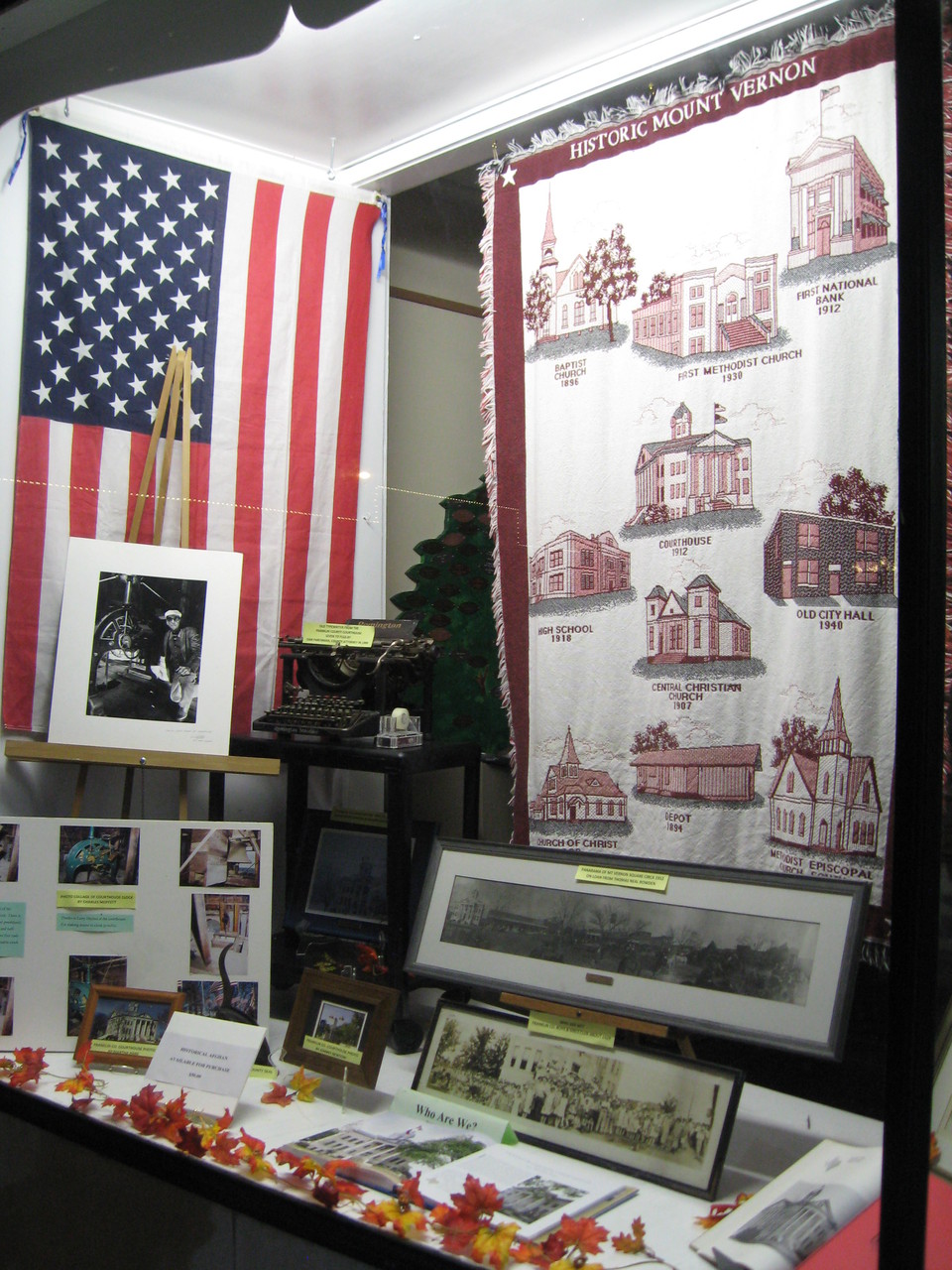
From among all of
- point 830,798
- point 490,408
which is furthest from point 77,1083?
point 490,408

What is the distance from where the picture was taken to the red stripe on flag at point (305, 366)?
9.21ft

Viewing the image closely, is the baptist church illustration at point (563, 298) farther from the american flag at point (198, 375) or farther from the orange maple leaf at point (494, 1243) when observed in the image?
the orange maple leaf at point (494, 1243)

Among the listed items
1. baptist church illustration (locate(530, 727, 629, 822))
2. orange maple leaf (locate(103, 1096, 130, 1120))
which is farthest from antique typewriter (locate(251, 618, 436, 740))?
orange maple leaf (locate(103, 1096, 130, 1120))

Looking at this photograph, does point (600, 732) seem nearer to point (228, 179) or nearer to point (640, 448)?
point (640, 448)

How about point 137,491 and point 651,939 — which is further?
point 137,491

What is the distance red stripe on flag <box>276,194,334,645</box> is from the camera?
2.81 metres

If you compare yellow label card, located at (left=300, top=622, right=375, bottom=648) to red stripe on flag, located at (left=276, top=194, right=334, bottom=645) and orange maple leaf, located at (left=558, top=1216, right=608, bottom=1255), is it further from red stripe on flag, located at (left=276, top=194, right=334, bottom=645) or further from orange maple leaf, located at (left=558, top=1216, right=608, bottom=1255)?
orange maple leaf, located at (left=558, top=1216, right=608, bottom=1255)

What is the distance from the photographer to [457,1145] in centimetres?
192

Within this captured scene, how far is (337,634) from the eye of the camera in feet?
9.00

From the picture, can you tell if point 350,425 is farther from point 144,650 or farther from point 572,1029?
point 572,1029

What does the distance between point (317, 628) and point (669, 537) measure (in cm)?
99

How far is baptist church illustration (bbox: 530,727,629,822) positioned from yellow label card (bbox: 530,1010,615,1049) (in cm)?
45

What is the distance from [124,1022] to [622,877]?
1.18 metres

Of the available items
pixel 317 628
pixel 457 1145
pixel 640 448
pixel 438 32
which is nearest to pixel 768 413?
pixel 640 448
